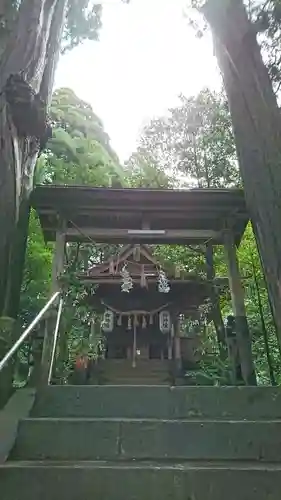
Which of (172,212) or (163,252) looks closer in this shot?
(172,212)

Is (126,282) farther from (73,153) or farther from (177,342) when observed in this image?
(73,153)

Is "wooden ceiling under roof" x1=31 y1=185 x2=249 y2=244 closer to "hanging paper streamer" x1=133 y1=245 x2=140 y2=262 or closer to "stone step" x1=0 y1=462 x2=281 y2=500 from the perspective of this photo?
"hanging paper streamer" x1=133 y1=245 x2=140 y2=262

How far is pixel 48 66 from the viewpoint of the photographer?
5.57 meters

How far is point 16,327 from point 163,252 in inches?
361

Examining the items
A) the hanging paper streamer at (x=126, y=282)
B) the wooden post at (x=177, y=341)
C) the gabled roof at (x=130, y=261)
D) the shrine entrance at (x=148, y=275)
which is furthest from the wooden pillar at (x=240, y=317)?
the wooden post at (x=177, y=341)

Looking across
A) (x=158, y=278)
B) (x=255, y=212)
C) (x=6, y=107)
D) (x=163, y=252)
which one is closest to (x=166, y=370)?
(x=158, y=278)

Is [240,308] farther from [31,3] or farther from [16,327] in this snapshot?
[31,3]

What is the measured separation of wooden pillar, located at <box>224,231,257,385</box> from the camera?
5.30m

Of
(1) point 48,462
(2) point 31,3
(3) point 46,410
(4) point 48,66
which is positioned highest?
(2) point 31,3

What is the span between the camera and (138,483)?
2266 mm

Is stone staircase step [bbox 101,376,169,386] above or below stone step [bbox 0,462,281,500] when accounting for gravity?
above

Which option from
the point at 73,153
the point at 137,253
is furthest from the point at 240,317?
the point at 73,153

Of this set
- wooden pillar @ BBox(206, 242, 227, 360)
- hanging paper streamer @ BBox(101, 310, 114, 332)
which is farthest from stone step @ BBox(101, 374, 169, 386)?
wooden pillar @ BBox(206, 242, 227, 360)

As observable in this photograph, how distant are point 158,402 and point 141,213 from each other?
→ 3.58 meters
